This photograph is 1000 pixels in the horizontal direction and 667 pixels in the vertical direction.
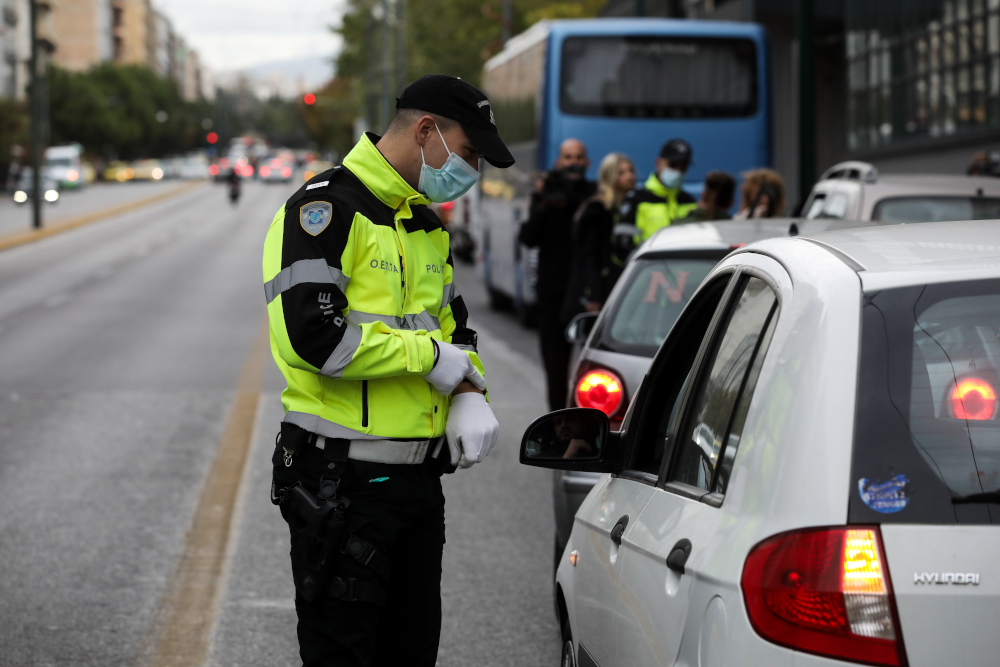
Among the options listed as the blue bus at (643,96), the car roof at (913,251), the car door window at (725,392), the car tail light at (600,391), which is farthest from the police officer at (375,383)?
the blue bus at (643,96)

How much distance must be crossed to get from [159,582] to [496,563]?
4.77ft

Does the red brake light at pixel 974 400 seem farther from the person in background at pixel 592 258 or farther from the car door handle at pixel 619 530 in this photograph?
the person in background at pixel 592 258

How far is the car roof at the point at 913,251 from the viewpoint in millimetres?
2264

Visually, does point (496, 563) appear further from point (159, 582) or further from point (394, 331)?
point (394, 331)

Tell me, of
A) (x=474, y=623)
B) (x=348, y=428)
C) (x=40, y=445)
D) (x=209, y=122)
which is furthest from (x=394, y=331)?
(x=209, y=122)

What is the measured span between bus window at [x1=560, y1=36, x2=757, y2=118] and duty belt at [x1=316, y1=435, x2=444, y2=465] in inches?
512

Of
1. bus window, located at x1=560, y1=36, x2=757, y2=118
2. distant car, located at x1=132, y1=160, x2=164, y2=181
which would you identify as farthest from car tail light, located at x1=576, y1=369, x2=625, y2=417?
distant car, located at x1=132, y1=160, x2=164, y2=181

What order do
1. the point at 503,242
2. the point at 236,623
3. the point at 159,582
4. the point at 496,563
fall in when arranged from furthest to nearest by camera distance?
the point at 503,242 → the point at 496,563 → the point at 159,582 → the point at 236,623

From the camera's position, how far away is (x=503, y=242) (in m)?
18.3

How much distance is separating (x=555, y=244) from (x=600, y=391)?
3129mm

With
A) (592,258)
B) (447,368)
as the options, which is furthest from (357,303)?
(592,258)

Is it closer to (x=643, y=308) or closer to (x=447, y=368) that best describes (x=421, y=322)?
(x=447, y=368)

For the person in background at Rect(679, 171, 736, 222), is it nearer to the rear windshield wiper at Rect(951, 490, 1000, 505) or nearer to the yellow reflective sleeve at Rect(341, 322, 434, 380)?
the yellow reflective sleeve at Rect(341, 322, 434, 380)

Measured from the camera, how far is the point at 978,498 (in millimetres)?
2096
